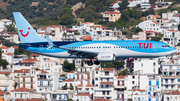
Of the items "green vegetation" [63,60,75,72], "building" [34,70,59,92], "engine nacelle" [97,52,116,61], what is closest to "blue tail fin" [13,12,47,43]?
"engine nacelle" [97,52,116,61]

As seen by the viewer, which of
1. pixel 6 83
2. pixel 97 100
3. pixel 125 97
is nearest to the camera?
pixel 97 100

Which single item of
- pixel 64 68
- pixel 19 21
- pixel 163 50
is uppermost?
pixel 19 21

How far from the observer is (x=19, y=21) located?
226 ft

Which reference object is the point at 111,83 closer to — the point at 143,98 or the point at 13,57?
the point at 143,98

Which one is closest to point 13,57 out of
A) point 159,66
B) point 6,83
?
point 6,83

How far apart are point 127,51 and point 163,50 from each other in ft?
18.5

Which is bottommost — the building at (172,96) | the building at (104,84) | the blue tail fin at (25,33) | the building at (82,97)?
the building at (172,96)

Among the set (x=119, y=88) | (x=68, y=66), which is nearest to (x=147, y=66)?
(x=119, y=88)

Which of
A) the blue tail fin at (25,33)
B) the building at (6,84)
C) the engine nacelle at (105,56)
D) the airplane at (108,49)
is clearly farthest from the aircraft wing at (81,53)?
the building at (6,84)

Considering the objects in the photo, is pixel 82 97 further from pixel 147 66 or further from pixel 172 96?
pixel 147 66

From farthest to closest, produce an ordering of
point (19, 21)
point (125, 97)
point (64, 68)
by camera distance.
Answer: point (64, 68) → point (125, 97) → point (19, 21)

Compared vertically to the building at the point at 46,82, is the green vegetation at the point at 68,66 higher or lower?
lower

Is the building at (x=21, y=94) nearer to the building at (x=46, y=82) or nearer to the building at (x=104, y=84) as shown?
the building at (x=46, y=82)

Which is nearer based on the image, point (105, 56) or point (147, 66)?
point (105, 56)
